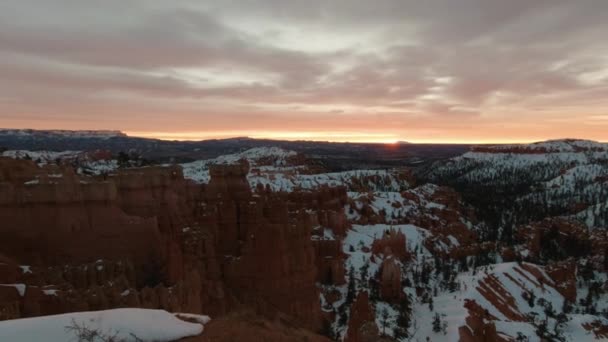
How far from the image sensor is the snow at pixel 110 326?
725 cm

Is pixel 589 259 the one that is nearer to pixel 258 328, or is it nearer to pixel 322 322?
pixel 322 322

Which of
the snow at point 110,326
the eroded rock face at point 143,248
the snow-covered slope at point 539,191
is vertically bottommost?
the snow-covered slope at point 539,191

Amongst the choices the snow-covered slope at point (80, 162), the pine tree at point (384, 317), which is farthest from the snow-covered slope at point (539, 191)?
the snow-covered slope at point (80, 162)

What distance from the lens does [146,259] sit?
2109 centimetres

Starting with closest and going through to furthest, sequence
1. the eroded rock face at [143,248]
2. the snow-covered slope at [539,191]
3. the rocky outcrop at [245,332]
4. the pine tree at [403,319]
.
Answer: the rocky outcrop at [245,332] → the eroded rock face at [143,248] → the pine tree at [403,319] → the snow-covered slope at [539,191]

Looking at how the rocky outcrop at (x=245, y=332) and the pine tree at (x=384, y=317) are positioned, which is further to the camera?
the pine tree at (x=384, y=317)

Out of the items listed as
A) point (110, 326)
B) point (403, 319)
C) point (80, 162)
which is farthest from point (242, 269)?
point (80, 162)

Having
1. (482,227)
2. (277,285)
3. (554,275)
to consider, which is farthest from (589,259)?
(277,285)

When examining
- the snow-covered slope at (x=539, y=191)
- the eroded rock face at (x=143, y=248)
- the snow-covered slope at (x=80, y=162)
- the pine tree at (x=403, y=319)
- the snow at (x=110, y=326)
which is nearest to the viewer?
the snow at (x=110, y=326)

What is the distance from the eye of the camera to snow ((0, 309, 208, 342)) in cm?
725

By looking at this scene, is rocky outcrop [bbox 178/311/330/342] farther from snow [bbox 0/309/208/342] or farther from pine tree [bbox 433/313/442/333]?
pine tree [bbox 433/313/442/333]

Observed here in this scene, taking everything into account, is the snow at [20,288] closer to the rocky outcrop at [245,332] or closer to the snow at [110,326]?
the snow at [110,326]

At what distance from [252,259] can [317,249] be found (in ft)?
52.1

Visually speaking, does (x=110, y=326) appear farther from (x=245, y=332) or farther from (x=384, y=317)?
(x=384, y=317)
